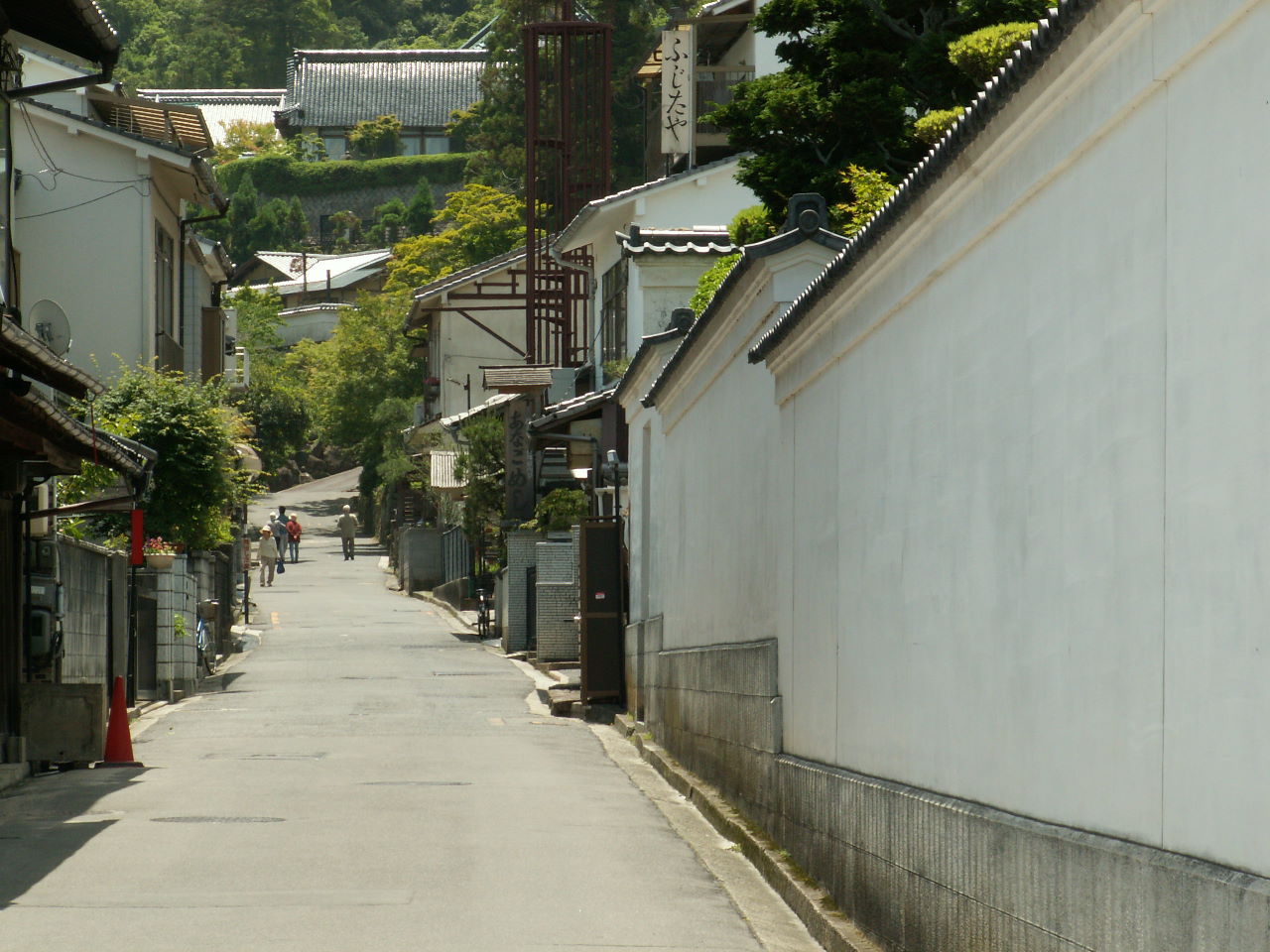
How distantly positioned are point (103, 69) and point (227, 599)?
751 inches

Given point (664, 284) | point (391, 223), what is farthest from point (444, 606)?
point (391, 223)

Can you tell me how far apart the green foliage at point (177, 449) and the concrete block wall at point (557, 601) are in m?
5.40


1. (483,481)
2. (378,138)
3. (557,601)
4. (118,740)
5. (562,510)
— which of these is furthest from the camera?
(378,138)

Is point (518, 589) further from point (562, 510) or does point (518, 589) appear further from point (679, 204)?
point (679, 204)

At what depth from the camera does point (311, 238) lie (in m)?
108

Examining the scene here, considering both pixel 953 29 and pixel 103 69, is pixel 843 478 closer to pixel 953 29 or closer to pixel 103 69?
pixel 103 69

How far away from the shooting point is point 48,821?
1244 cm

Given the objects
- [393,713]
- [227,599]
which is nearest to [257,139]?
[227,599]

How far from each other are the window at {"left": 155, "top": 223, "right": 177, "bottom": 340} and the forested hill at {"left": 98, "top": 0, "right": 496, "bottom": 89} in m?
97.0

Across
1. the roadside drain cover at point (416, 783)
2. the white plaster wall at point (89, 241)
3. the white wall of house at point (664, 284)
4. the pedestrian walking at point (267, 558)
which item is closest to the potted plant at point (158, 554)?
the white plaster wall at point (89, 241)

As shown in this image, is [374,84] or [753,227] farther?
[374,84]

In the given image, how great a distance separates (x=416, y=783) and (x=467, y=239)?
53187 millimetres

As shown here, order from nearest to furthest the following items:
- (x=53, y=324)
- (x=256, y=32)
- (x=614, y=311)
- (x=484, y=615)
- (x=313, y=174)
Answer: (x=53, y=324)
(x=614, y=311)
(x=484, y=615)
(x=313, y=174)
(x=256, y=32)

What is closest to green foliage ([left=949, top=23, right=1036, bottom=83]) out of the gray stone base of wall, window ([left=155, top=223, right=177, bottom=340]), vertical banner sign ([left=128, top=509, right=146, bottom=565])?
the gray stone base of wall
